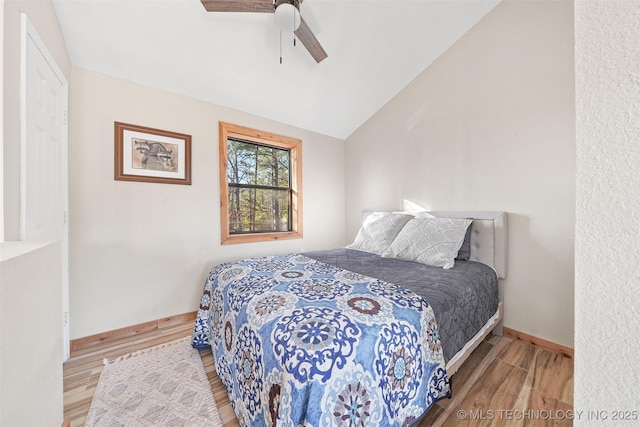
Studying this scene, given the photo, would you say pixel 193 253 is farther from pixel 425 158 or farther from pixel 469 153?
pixel 469 153

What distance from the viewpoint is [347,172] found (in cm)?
381

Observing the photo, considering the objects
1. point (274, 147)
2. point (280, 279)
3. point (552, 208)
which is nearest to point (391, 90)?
point (274, 147)

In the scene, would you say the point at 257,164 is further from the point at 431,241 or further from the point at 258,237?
the point at 431,241

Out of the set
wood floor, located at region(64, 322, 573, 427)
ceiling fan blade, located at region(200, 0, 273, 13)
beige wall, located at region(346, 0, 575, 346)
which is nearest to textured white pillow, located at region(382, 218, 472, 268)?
beige wall, located at region(346, 0, 575, 346)

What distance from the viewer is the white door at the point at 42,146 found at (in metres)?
1.20

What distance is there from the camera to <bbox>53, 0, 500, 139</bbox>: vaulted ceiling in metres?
1.83

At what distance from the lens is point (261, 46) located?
219 cm

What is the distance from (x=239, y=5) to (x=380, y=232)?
2157 mm

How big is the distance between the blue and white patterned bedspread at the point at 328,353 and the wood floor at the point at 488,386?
0.68 feet

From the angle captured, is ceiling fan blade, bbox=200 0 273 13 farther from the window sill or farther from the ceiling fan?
the window sill

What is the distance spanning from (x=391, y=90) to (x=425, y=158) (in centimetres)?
96

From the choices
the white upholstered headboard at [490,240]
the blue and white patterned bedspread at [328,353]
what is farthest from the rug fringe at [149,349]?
the white upholstered headboard at [490,240]

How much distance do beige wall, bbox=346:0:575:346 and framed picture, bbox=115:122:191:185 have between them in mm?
2507

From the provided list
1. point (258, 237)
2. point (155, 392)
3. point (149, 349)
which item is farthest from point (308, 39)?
point (149, 349)
